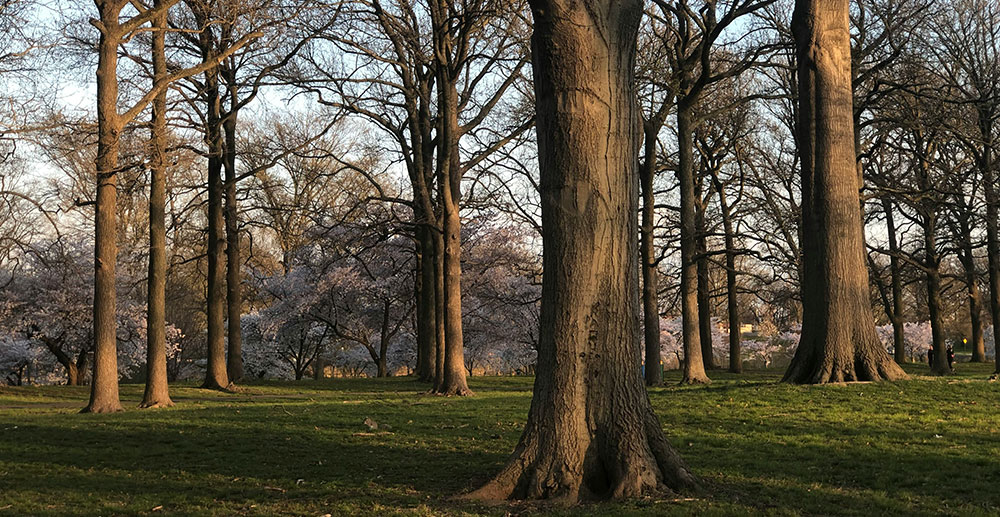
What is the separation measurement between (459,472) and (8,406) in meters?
15.1

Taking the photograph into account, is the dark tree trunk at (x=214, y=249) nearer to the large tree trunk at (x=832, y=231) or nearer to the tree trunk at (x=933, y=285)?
the large tree trunk at (x=832, y=231)

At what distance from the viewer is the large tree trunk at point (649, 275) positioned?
20.9 m

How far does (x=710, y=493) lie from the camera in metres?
6.51

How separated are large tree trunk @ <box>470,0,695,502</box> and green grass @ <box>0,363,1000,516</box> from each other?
0.57m

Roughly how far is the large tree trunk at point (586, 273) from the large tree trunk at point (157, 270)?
41.2 ft

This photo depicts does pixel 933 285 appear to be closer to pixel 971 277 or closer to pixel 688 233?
pixel 971 277

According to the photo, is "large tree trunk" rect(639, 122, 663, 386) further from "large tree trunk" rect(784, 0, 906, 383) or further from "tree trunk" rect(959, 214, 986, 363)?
"tree trunk" rect(959, 214, 986, 363)

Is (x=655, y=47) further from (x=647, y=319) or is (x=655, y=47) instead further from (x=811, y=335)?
(x=811, y=335)

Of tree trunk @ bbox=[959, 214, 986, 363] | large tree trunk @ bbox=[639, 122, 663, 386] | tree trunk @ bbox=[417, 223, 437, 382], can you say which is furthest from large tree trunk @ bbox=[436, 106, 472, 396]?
tree trunk @ bbox=[959, 214, 986, 363]

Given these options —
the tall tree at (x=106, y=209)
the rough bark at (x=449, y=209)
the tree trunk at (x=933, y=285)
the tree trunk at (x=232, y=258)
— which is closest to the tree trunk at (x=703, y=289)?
the tree trunk at (x=933, y=285)

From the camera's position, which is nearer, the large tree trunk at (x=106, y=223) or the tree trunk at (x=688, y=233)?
the large tree trunk at (x=106, y=223)

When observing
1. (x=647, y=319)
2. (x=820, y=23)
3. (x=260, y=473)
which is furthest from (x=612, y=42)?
(x=647, y=319)

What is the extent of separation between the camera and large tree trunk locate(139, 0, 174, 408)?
57.6 feet

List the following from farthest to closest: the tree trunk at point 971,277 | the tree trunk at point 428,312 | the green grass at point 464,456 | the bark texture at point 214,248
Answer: the tree trunk at point 971,277
the tree trunk at point 428,312
the bark texture at point 214,248
the green grass at point 464,456
